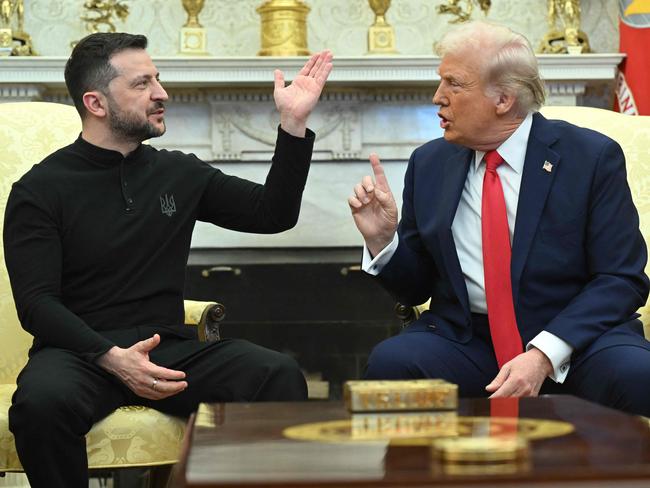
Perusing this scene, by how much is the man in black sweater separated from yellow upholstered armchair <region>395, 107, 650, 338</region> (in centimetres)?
83

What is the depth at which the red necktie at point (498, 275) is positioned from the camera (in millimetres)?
2643

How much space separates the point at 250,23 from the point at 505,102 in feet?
8.13

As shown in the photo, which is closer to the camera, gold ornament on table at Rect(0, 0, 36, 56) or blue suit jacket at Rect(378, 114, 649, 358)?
blue suit jacket at Rect(378, 114, 649, 358)

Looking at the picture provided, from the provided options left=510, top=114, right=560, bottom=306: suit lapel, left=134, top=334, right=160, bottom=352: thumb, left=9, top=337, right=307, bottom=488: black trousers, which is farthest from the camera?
left=510, top=114, right=560, bottom=306: suit lapel

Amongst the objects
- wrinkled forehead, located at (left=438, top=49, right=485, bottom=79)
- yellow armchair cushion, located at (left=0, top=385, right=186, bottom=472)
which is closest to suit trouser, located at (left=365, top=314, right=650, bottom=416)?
yellow armchair cushion, located at (left=0, top=385, right=186, bottom=472)

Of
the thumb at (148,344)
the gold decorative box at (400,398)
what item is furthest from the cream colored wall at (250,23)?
the gold decorative box at (400,398)

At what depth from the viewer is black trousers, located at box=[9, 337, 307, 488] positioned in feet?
8.00

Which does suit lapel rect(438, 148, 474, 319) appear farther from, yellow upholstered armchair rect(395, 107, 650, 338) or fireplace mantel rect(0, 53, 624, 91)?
fireplace mantel rect(0, 53, 624, 91)

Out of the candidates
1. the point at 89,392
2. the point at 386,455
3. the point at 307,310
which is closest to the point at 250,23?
the point at 307,310

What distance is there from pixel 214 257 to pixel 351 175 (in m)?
0.68

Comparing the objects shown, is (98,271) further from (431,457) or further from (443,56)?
(431,457)

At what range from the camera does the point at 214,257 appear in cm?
483

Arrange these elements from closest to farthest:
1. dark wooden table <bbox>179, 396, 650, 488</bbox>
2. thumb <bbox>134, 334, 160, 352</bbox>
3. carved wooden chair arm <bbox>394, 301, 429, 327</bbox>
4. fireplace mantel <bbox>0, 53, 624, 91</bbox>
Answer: dark wooden table <bbox>179, 396, 650, 488</bbox>
thumb <bbox>134, 334, 160, 352</bbox>
carved wooden chair arm <bbox>394, 301, 429, 327</bbox>
fireplace mantel <bbox>0, 53, 624, 91</bbox>

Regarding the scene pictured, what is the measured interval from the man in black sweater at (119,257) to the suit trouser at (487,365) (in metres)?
0.25
